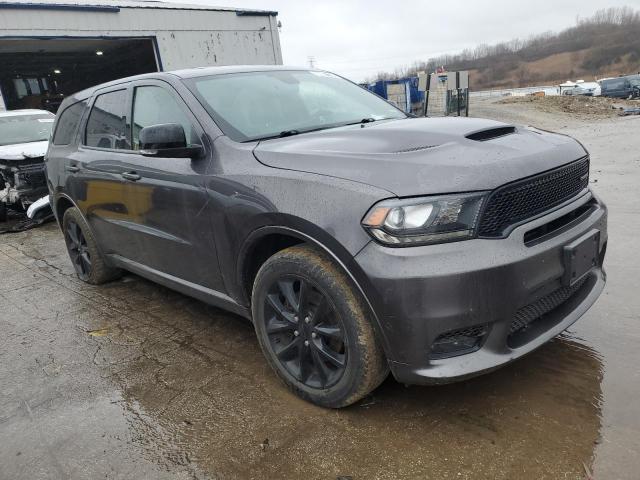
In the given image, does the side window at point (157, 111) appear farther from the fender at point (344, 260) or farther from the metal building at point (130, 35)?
the metal building at point (130, 35)

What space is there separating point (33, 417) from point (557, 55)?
395ft

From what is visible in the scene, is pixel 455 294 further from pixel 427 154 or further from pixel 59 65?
pixel 59 65

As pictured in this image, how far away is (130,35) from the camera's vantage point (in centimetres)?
1587

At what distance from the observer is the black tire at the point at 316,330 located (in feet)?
7.18

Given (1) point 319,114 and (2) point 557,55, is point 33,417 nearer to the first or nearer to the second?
(1) point 319,114

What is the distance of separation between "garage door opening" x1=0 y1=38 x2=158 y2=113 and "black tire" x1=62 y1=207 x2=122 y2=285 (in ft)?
44.4

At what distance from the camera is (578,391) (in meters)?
2.43

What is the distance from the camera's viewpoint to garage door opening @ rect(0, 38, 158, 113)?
1916cm

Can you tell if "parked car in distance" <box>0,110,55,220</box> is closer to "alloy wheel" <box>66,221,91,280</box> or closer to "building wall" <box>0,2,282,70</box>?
"alloy wheel" <box>66,221,91,280</box>

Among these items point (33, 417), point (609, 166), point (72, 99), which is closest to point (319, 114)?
point (33, 417)

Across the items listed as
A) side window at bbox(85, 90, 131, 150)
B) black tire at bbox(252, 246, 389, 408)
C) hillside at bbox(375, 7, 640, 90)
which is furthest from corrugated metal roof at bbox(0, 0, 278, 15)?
hillside at bbox(375, 7, 640, 90)

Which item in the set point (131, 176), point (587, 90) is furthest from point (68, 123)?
point (587, 90)

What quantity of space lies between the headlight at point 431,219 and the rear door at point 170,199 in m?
1.23

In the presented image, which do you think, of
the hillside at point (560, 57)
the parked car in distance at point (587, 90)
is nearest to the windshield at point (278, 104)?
the parked car in distance at point (587, 90)
